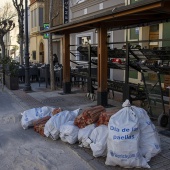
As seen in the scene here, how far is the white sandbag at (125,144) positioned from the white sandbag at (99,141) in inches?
8.4

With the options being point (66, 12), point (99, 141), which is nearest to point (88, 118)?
point (99, 141)

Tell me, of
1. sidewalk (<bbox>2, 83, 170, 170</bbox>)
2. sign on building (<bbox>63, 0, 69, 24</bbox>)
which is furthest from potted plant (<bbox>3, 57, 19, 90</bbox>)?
sign on building (<bbox>63, 0, 69, 24</bbox>)

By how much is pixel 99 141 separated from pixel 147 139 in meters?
0.73

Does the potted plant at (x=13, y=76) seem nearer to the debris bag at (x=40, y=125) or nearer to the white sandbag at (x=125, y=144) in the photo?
the debris bag at (x=40, y=125)

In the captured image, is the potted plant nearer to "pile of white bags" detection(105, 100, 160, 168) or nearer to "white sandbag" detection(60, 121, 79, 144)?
"white sandbag" detection(60, 121, 79, 144)

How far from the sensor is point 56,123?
5.57 m

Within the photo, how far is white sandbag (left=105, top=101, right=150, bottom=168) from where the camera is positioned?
13.2 feet

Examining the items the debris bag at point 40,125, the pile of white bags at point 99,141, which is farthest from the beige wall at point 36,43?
the pile of white bags at point 99,141

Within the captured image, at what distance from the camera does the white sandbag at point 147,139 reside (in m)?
4.25

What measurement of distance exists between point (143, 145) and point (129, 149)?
0.37 meters

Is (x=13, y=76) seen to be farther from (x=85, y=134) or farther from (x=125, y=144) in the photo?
(x=125, y=144)

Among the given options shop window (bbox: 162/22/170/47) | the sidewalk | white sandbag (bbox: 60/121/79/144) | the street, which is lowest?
the street

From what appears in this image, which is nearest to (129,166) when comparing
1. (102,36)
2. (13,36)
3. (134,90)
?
(134,90)

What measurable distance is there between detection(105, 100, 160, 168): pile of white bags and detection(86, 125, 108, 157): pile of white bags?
21 centimetres
